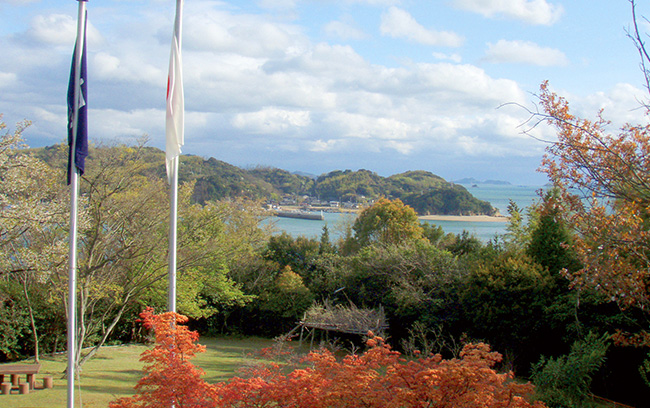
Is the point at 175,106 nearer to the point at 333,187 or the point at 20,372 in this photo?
the point at 20,372

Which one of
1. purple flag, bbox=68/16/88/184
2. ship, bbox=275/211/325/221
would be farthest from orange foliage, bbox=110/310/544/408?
ship, bbox=275/211/325/221

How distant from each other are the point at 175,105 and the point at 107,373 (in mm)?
9409

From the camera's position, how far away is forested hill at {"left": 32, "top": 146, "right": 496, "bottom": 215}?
43125mm

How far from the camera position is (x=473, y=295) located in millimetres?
14891

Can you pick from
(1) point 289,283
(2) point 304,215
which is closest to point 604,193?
(1) point 289,283

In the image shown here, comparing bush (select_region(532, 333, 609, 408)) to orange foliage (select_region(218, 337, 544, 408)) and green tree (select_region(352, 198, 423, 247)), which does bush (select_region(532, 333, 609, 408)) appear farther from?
green tree (select_region(352, 198, 423, 247))

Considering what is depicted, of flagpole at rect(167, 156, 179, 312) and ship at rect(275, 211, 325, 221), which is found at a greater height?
flagpole at rect(167, 156, 179, 312)

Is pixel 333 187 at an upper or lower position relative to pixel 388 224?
upper

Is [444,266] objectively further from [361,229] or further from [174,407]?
[361,229]

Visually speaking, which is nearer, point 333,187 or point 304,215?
point 304,215

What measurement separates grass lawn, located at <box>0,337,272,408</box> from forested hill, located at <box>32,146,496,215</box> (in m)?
19.1

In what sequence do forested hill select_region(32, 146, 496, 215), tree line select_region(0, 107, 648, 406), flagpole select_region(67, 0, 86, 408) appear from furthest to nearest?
forested hill select_region(32, 146, 496, 215)
tree line select_region(0, 107, 648, 406)
flagpole select_region(67, 0, 86, 408)

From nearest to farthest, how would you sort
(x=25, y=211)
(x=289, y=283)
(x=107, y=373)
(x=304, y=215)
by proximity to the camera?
(x=25, y=211) < (x=107, y=373) < (x=289, y=283) < (x=304, y=215)

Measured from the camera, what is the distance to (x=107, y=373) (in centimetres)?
1327
